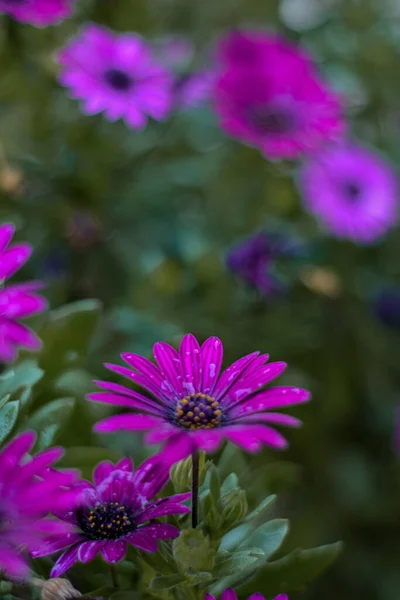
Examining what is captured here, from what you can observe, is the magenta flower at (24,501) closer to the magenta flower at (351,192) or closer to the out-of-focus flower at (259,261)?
the out-of-focus flower at (259,261)

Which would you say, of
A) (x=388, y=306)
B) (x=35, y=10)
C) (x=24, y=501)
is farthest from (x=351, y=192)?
(x=24, y=501)

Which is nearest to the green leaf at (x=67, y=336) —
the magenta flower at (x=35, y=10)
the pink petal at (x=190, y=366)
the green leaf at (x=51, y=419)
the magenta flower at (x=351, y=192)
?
the green leaf at (x=51, y=419)

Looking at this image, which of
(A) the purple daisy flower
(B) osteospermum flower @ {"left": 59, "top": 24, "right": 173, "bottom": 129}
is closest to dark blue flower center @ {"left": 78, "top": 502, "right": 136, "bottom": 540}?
(A) the purple daisy flower

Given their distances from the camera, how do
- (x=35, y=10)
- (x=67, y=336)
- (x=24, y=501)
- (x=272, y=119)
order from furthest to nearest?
(x=272, y=119), (x=35, y=10), (x=67, y=336), (x=24, y=501)

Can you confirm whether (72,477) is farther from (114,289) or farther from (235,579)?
(114,289)

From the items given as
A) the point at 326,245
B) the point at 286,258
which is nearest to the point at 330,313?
the point at 326,245

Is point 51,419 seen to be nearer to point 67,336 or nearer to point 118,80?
point 67,336
